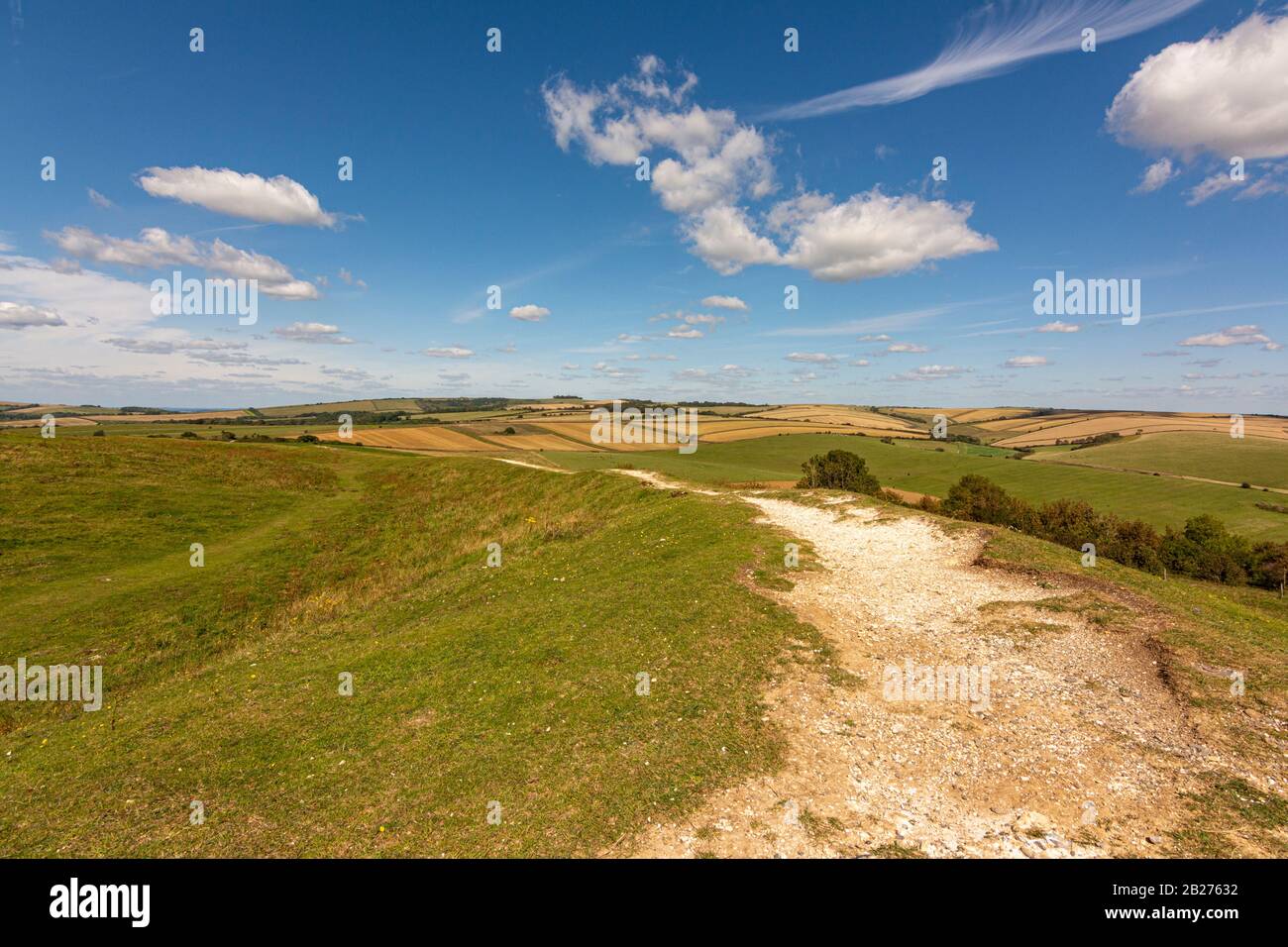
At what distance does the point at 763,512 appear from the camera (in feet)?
95.2

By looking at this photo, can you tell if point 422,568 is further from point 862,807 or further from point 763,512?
point 862,807

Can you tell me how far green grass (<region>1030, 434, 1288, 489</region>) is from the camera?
3538 inches

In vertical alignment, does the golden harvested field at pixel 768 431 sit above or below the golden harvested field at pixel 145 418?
below

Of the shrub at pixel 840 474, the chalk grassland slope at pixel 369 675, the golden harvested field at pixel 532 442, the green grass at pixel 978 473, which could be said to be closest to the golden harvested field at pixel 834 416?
the green grass at pixel 978 473

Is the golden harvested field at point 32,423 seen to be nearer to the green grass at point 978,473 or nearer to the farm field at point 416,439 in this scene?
the farm field at point 416,439

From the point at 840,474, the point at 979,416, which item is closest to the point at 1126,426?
the point at 979,416

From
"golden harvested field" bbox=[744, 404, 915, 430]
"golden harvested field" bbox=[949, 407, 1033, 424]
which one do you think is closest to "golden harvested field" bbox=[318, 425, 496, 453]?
"golden harvested field" bbox=[744, 404, 915, 430]

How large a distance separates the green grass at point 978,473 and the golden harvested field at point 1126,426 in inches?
1282

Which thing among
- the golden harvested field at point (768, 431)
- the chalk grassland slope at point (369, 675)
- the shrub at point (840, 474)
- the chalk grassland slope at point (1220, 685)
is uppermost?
the golden harvested field at point (768, 431)

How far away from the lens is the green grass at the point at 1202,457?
89875 millimetres

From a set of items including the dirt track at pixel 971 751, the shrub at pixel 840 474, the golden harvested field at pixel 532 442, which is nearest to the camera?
the dirt track at pixel 971 751

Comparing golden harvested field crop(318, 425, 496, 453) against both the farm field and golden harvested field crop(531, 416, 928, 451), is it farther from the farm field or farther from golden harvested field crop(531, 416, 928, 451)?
golden harvested field crop(531, 416, 928, 451)
